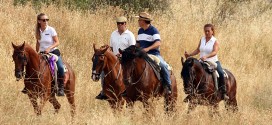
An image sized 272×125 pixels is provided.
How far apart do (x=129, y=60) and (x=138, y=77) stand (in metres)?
0.42

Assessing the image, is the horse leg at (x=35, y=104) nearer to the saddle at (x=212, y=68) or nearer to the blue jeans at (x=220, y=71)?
the saddle at (x=212, y=68)

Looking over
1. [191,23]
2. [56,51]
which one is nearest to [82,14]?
[191,23]

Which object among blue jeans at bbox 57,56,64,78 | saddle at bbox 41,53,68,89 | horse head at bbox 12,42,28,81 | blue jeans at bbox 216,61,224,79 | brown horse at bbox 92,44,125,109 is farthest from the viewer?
blue jeans at bbox 216,61,224,79

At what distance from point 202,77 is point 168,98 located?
0.82 metres

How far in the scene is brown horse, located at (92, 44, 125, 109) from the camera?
10773 mm

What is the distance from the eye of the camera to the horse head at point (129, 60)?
10.9 meters

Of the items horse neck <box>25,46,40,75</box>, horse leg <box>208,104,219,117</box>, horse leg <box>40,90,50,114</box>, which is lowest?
horse leg <box>208,104,219,117</box>

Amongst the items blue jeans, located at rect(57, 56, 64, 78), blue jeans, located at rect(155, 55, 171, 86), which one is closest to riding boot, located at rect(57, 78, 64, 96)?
blue jeans, located at rect(57, 56, 64, 78)

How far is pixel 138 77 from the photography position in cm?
1127

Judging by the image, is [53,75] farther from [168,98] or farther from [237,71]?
[237,71]

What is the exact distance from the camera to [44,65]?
37.5 feet

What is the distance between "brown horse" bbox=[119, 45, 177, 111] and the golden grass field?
271 millimetres

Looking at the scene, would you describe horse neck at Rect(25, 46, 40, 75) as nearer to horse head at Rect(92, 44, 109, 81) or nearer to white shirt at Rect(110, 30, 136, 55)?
horse head at Rect(92, 44, 109, 81)

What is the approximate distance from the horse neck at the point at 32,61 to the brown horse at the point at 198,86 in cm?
285
